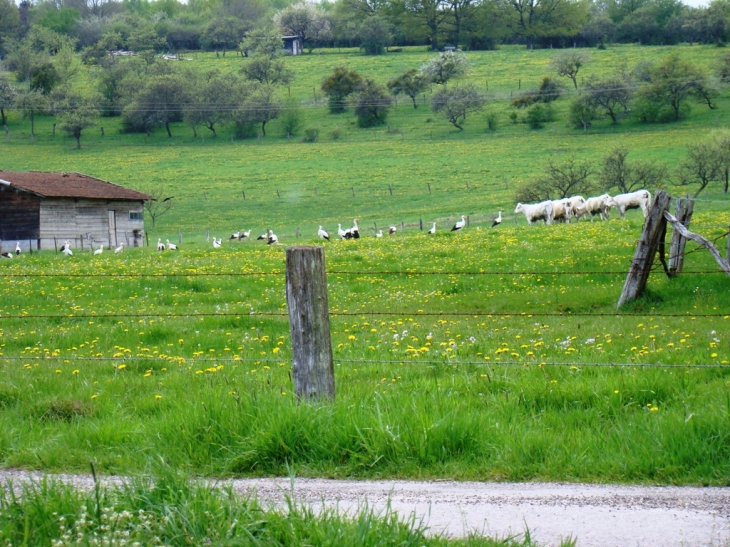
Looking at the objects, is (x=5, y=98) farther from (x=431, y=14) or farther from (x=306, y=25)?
(x=431, y=14)

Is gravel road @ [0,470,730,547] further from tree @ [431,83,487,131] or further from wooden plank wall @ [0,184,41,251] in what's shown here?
tree @ [431,83,487,131]

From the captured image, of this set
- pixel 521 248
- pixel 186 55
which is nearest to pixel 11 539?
pixel 521 248

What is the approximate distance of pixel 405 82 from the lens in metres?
106

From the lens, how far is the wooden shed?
4669cm

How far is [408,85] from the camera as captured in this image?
347 ft

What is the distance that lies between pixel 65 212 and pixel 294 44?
364 ft

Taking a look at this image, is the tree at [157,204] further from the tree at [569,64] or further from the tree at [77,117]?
the tree at [569,64]

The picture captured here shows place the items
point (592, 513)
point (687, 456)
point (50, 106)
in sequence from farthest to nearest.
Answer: point (50, 106) → point (687, 456) → point (592, 513)

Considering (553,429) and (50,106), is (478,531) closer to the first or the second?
(553,429)

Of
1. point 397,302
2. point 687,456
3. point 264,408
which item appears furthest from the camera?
point 397,302

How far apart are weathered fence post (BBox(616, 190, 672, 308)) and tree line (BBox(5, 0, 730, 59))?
127377 millimetres

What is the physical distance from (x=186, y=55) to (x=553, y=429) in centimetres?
15469

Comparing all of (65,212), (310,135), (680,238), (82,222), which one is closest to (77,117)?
(310,135)

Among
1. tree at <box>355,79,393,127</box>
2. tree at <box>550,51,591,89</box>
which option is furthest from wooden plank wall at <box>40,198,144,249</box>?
tree at <box>550,51,591,89</box>
